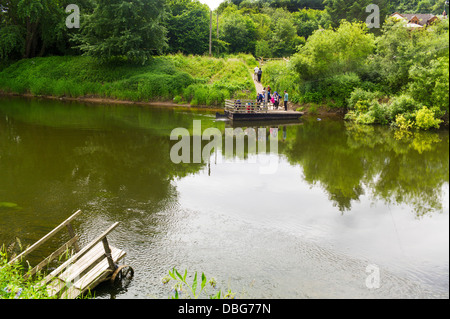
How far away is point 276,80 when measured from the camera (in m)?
38.3

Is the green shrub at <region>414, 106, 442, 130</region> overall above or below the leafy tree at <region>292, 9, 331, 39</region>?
below

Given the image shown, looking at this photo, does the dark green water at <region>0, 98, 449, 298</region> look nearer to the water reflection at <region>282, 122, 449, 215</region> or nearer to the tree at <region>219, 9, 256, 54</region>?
the water reflection at <region>282, 122, 449, 215</region>

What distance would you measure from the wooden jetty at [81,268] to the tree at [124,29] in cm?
3368

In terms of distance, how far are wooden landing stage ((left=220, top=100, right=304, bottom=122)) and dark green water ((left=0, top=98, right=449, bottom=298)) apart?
8.60m

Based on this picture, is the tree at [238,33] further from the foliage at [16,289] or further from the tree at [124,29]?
the foliage at [16,289]

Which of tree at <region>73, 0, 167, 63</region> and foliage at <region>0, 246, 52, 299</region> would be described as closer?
foliage at <region>0, 246, 52, 299</region>

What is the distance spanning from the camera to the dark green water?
8.98m

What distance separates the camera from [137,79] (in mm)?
40469

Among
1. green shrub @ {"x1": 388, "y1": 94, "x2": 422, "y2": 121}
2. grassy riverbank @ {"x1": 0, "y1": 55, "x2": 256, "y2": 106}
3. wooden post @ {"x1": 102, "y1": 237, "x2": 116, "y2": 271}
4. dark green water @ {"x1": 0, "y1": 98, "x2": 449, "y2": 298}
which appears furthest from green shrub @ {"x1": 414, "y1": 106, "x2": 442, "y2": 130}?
wooden post @ {"x1": 102, "y1": 237, "x2": 116, "y2": 271}

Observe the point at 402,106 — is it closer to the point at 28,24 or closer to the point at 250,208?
the point at 250,208

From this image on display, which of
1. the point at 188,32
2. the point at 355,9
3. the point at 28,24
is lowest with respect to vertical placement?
the point at 28,24

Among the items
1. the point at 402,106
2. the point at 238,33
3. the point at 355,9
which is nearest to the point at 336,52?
the point at 402,106

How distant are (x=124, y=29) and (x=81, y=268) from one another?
1424 inches
